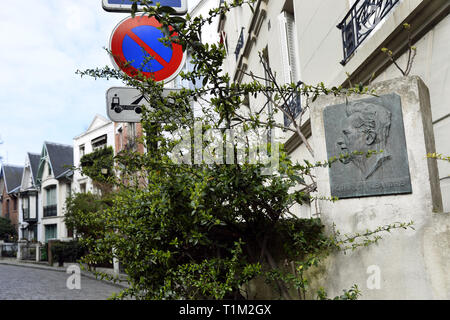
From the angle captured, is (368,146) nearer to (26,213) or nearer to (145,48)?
(145,48)

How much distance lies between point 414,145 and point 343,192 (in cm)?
62

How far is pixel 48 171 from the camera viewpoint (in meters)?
39.9

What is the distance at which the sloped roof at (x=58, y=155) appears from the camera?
125 ft

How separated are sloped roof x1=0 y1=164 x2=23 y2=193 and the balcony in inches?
480

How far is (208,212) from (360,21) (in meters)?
4.25

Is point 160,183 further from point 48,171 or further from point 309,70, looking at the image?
point 48,171

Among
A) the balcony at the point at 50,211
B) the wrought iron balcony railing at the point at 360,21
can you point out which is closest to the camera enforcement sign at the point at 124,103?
the wrought iron balcony railing at the point at 360,21

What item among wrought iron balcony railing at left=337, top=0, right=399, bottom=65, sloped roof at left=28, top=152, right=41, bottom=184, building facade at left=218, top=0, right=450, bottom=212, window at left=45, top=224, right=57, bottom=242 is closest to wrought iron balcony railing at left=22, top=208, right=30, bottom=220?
sloped roof at left=28, top=152, right=41, bottom=184

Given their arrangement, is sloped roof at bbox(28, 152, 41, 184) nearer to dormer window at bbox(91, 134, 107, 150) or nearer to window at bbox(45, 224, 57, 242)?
window at bbox(45, 224, 57, 242)

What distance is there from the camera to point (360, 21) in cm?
573

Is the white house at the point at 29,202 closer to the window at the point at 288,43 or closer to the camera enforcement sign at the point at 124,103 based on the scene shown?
the window at the point at 288,43

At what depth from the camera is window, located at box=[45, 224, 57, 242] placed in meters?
37.8

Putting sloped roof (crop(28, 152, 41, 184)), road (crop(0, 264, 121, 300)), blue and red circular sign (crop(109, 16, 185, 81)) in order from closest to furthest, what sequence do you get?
blue and red circular sign (crop(109, 16, 185, 81)) → road (crop(0, 264, 121, 300)) → sloped roof (crop(28, 152, 41, 184))
